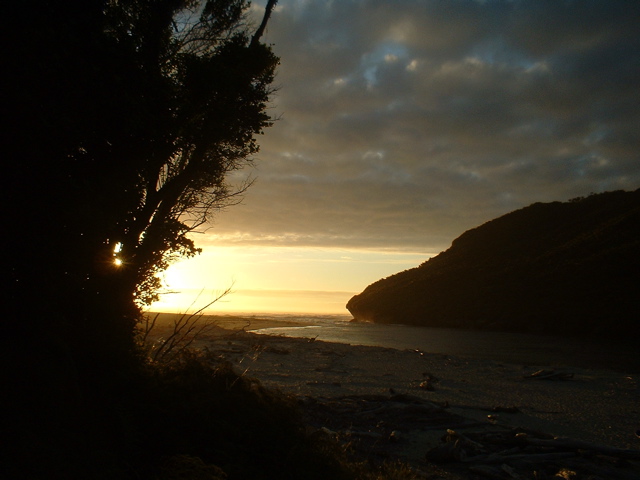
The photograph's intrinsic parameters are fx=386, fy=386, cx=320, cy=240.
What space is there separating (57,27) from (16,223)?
2.38 m

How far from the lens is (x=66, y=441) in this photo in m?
3.62

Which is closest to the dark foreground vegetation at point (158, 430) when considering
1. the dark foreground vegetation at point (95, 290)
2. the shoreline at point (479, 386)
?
the dark foreground vegetation at point (95, 290)

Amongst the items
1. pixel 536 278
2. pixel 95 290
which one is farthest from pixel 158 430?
pixel 536 278

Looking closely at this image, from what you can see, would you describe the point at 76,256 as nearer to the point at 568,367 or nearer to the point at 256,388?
the point at 256,388

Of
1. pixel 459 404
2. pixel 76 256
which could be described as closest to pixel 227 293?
pixel 76 256

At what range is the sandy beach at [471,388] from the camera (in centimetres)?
841

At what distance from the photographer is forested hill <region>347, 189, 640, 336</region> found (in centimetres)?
4153

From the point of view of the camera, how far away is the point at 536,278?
1978 inches

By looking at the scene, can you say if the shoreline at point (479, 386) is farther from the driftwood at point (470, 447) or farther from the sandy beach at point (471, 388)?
the driftwood at point (470, 447)

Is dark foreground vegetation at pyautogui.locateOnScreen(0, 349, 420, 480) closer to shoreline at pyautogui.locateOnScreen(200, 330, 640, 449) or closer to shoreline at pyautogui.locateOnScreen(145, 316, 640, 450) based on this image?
shoreline at pyautogui.locateOnScreen(145, 316, 640, 450)

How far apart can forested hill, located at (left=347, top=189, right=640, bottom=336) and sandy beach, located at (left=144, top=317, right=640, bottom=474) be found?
2848 cm

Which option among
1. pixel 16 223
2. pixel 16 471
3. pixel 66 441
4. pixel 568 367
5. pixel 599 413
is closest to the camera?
pixel 16 471

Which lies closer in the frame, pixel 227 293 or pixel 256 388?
pixel 256 388

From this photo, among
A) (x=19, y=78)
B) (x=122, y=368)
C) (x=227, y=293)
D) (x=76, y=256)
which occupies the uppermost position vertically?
(x=19, y=78)
